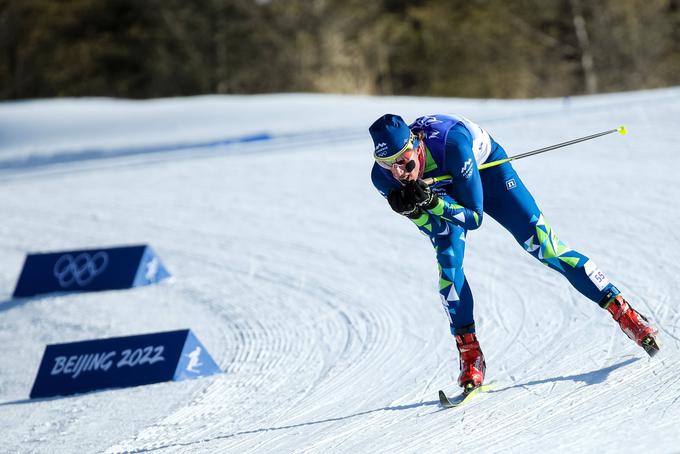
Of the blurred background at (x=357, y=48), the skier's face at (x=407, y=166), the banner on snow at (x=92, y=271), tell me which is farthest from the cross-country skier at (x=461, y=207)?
the blurred background at (x=357, y=48)

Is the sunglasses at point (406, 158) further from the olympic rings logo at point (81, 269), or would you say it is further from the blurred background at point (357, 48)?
the blurred background at point (357, 48)

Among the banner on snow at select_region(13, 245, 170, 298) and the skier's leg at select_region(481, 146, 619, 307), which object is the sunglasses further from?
the banner on snow at select_region(13, 245, 170, 298)

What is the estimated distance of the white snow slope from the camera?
14.0ft

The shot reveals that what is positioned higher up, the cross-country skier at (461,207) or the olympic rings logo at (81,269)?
the cross-country skier at (461,207)

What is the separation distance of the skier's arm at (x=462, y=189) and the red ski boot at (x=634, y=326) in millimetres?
757

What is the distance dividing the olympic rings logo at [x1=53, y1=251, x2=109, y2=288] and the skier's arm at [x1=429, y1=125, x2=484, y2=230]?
4.85 m

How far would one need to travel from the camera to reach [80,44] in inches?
1147

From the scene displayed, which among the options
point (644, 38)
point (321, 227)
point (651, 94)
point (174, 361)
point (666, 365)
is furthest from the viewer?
point (644, 38)

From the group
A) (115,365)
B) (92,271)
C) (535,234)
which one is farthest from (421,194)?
(92,271)

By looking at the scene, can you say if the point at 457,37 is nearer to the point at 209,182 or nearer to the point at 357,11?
the point at 357,11

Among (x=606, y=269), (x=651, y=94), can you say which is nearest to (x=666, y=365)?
(x=606, y=269)

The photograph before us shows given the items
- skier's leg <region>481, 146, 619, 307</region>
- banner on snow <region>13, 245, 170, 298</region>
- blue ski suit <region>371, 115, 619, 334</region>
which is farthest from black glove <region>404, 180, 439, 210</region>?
banner on snow <region>13, 245, 170, 298</region>

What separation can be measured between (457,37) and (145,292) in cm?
2048

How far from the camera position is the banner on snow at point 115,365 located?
221 inches
